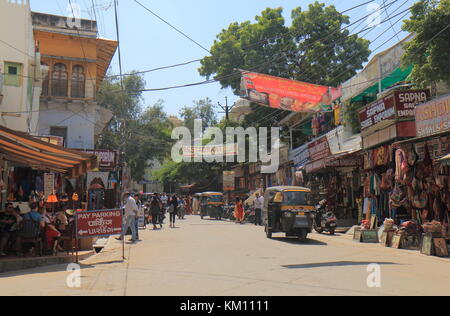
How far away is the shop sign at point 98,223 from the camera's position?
38.0 ft

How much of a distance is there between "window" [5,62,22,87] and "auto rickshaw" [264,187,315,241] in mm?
12654

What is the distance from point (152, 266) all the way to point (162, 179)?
181 feet

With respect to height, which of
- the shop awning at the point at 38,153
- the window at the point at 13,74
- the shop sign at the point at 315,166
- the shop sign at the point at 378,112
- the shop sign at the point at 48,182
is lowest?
the shop sign at the point at 48,182

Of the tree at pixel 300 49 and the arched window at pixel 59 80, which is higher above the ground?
the tree at pixel 300 49

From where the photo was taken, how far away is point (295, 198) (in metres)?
17.3

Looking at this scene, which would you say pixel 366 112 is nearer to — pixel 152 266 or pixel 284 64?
pixel 152 266

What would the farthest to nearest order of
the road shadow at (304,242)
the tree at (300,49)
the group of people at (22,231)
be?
the tree at (300,49)
the road shadow at (304,242)
the group of people at (22,231)

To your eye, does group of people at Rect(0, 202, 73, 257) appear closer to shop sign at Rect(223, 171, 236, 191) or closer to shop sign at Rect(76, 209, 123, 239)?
shop sign at Rect(76, 209, 123, 239)

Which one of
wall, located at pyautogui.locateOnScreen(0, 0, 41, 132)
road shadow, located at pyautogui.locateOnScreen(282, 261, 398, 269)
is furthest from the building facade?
road shadow, located at pyautogui.locateOnScreen(282, 261, 398, 269)

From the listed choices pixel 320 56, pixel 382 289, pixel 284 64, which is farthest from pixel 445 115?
pixel 284 64

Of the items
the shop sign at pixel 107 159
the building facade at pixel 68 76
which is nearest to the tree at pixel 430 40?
the shop sign at pixel 107 159

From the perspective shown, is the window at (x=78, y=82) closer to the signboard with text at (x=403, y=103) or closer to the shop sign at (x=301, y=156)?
the shop sign at (x=301, y=156)

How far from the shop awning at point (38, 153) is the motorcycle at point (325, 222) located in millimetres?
11091

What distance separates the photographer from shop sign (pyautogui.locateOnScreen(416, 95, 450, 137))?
13.0m
